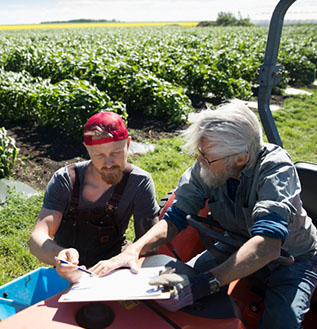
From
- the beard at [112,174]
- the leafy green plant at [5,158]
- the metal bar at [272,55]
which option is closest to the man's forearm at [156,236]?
the beard at [112,174]

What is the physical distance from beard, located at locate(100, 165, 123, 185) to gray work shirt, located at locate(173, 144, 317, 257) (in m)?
0.31

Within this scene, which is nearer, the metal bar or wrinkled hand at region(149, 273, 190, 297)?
wrinkled hand at region(149, 273, 190, 297)

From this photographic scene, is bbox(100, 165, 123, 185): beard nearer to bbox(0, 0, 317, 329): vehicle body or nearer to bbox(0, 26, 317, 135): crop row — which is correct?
bbox(0, 0, 317, 329): vehicle body

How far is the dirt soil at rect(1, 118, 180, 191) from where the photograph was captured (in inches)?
171

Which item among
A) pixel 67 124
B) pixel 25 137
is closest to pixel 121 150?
pixel 67 124

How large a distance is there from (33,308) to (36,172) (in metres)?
3.18

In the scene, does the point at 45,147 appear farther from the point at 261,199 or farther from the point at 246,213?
the point at 261,199

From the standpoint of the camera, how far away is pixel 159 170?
460 cm

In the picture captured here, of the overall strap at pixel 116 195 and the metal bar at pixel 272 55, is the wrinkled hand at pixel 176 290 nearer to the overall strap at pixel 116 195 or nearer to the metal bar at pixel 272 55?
the overall strap at pixel 116 195

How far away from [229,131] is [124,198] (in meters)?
0.73

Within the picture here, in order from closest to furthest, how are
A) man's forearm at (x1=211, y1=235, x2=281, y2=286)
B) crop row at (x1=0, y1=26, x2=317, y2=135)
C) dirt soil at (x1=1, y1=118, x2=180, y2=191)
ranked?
man's forearm at (x1=211, y1=235, x2=281, y2=286)
dirt soil at (x1=1, y1=118, x2=180, y2=191)
crop row at (x1=0, y1=26, x2=317, y2=135)

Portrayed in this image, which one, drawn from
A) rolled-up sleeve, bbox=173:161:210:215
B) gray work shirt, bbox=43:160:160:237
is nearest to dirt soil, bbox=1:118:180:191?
gray work shirt, bbox=43:160:160:237

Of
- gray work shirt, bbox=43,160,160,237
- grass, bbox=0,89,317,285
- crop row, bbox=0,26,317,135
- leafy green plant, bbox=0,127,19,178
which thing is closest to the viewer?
gray work shirt, bbox=43,160,160,237

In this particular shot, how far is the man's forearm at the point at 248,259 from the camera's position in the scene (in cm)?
144
